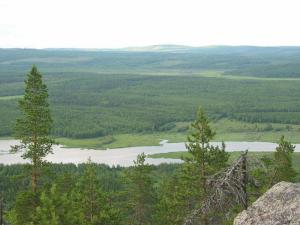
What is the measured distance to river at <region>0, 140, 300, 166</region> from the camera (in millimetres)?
130375

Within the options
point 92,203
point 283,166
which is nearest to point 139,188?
point 92,203

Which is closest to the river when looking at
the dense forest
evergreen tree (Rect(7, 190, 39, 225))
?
the dense forest

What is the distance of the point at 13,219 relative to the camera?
119ft

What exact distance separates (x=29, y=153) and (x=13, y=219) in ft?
19.0

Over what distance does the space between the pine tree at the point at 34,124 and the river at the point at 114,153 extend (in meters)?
83.0

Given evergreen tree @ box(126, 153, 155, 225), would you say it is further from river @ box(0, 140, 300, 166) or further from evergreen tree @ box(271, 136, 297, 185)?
river @ box(0, 140, 300, 166)

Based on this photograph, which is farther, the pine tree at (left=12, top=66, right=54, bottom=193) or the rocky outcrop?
the pine tree at (left=12, top=66, right=54, bottom=193)

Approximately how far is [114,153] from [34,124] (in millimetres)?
104173

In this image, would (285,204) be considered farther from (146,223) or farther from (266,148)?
(266,148)

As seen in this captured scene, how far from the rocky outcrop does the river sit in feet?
344

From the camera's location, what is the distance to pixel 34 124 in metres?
41.1

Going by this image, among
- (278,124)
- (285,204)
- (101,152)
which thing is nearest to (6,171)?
(101,152)

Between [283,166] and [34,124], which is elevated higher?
[34,124]

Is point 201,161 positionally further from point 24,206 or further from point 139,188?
point 24,206
